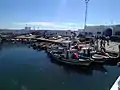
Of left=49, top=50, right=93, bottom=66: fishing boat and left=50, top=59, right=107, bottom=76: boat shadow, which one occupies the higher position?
left=49, top=50, right=93, bottom=66: fishing boat

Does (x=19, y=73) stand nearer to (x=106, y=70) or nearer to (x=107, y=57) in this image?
(x=106, y=70)

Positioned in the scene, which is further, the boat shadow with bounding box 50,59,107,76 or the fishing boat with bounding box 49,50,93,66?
the fishing boat with bounding box 49,50,93,66

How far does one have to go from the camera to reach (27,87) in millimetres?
22750

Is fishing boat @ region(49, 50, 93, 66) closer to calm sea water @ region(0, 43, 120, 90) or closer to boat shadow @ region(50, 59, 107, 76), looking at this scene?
boat shadow @ region(50, 59, 107, 76)

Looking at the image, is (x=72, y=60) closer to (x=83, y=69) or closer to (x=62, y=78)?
(x=83, y=69)

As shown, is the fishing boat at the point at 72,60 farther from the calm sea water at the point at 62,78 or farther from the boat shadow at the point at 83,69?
the calm sea water at the point at 62,78

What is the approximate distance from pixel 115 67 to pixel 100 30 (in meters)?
61.0

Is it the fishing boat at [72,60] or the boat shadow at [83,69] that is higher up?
the fishing boat at [72,60]

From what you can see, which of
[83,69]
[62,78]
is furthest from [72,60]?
[62,78]

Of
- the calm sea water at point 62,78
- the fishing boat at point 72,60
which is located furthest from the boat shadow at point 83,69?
the fishing boat at point 72,60

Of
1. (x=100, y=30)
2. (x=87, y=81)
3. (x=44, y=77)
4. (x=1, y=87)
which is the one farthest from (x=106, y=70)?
(x=100, y=30)

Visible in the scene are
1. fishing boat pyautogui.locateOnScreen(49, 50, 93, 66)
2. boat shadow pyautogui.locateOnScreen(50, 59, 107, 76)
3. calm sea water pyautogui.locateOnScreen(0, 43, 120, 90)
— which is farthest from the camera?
fishing boat pyautogui.locateOnScreen(49, 50, 93, 66)

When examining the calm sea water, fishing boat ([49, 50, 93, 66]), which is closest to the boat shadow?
the calm sea water

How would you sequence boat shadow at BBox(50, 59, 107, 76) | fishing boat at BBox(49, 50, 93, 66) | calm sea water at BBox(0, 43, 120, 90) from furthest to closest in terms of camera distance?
1. fishing boat at BBox(49, 50, 93, 66)
2. boat shadow at BBox(50, 59, 107, 76)
3. calm sea water at BBox(0, 43, 120, 90)
